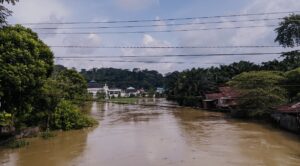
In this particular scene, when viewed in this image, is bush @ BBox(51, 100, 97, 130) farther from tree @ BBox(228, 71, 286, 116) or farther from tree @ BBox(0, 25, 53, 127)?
tree @ BBox(228, 71, 286, 116)

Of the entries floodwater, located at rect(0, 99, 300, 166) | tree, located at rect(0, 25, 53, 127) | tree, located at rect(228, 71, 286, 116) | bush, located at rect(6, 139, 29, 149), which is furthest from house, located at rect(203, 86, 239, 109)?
tree, located at rect(0, 25, 53, 127)

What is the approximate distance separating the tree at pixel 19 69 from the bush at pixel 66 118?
611cm

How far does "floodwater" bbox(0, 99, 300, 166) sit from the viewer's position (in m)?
18.7

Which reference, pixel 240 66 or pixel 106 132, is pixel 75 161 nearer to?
pixel 106 132

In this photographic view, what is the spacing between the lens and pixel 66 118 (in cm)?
3056

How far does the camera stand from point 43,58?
2398 centimetres

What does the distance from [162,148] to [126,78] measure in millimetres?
124903

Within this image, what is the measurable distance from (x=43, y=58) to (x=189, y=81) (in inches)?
1699

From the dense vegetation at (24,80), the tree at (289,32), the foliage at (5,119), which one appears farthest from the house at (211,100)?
the foliage at (5,119)

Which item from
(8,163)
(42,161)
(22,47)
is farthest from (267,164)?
(22,47)

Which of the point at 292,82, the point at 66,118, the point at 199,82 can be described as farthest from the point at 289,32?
the point at 66,118

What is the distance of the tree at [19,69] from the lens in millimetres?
A: 20125

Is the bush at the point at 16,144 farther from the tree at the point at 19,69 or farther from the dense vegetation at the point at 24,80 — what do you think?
the tree at the point at 19,69

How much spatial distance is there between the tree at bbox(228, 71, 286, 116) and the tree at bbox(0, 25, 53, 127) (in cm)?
2091
